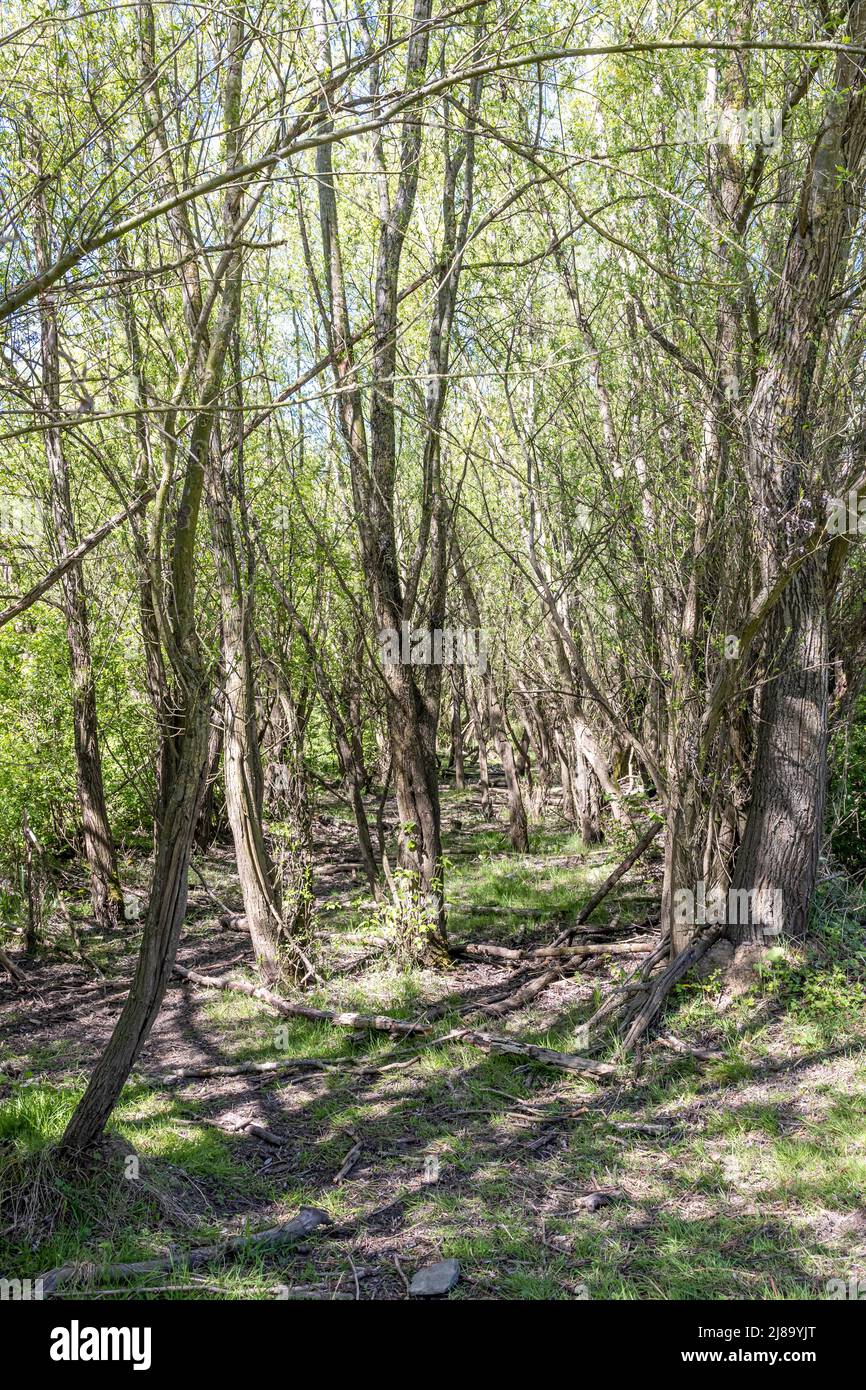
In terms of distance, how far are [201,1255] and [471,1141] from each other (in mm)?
1559

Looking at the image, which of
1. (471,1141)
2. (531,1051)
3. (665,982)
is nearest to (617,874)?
(665,982)

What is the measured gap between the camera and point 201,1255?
12.0ft

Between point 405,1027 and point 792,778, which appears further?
point 405,1027

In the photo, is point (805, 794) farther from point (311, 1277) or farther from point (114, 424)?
point (114, 424)

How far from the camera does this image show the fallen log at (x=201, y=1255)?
3.39 metres

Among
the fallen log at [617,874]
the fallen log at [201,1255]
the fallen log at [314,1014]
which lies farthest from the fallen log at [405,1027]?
the fallen log at [201,1255]

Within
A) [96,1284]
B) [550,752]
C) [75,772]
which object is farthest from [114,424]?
[550,752]

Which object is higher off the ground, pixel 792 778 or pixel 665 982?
pixel 792 778

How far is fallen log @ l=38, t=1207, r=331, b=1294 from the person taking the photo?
3395mm

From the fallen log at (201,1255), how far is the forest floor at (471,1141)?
0.14 ft

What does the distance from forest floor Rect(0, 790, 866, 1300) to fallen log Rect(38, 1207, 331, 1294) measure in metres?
0.04

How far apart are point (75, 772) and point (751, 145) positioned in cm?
735

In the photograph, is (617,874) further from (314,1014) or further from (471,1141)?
(471,1141)

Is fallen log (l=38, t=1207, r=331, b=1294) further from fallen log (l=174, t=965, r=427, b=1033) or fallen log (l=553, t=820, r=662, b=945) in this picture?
fallen log (l=553, t=820, r=662, b=945)
